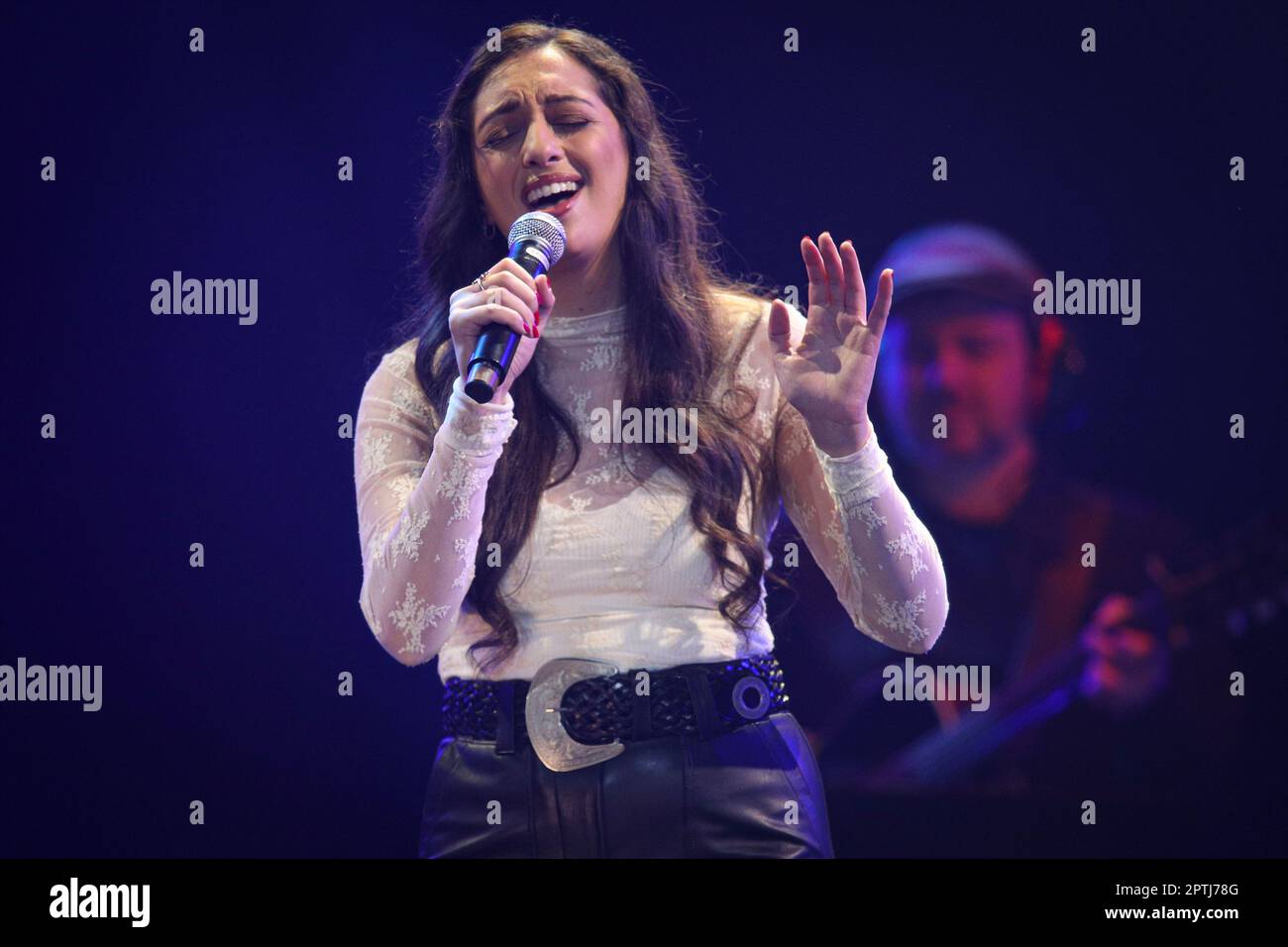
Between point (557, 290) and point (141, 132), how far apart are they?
3.38 feet

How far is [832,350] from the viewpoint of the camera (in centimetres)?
152

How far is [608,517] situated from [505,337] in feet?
0.84

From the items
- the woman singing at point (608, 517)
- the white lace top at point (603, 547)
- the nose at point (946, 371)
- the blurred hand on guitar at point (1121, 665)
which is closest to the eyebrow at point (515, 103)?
the woman singing at point (608, 517)

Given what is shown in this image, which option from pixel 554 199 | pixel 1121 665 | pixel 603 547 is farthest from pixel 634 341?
pixel 1121 665

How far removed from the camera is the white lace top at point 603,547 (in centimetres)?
150

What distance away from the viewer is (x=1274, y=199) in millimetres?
2375

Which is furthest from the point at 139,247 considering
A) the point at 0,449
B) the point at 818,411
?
the point at 818,411

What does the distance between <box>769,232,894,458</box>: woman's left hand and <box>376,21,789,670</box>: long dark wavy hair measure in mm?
→ 132

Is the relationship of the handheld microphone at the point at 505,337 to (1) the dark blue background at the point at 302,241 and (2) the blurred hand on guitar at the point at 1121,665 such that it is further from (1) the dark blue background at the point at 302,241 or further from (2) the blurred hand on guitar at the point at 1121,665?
(2) the blurred hand on guitar at the point at 1121,665

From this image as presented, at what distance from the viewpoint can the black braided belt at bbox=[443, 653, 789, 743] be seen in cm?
145

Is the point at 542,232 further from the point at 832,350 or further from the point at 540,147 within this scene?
the point at 832,350

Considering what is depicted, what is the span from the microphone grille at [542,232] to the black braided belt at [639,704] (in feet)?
1.58

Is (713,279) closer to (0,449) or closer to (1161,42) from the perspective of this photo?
(1161,42)

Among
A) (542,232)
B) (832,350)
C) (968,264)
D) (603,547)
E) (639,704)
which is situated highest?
(968,264)
